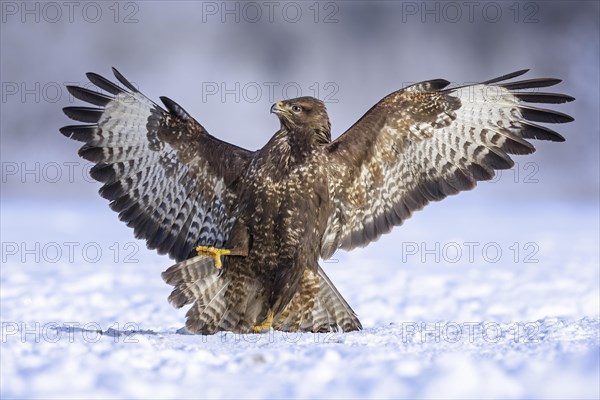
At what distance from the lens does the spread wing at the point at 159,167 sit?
717 centimetres

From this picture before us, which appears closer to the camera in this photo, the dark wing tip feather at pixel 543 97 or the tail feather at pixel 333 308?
the tail feather at pixel 333 308

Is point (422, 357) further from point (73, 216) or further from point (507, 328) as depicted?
point (73, 216)

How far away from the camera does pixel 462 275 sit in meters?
11.4

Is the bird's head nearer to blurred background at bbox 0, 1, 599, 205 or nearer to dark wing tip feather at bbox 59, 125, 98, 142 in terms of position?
dark wing tip feather at bbox 59, 125, 98, 142

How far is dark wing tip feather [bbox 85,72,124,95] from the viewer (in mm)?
6965

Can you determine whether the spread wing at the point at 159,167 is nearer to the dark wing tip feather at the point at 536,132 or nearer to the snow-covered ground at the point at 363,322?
the snow-covered ground at the point at 363,322

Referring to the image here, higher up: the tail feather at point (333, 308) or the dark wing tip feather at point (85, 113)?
the dark wing tip feather at point (85, 113)

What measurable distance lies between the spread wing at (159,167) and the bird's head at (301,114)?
0.39m

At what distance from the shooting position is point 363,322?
8430 mm

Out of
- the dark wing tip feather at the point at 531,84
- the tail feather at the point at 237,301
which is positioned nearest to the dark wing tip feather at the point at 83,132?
the tail feather at the point at 237,301

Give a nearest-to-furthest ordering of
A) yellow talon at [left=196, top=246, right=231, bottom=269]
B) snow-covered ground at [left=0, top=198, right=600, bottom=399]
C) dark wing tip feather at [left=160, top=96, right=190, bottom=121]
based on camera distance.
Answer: snow-covered ground at [left=0, top=198, right=600, bottom=399], yellow talon at [left=196, top=246, right=231, bottom=269], dark wing tip feather at [left=160, top=96, right=190, bottom=121]

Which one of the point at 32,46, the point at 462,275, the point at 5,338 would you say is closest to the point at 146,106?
the point at 5,338

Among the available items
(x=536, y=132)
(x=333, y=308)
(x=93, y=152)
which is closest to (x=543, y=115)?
(x=536, y=132)

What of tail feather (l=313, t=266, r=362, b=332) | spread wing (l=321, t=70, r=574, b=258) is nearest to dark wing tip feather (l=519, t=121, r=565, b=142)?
spread wing (l=321, t=70, r=574, b=258)
